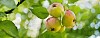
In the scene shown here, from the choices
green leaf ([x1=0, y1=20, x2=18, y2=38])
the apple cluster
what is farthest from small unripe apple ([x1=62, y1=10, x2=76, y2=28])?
green leaf ([x1=0, y1=20, x2=18, y2=38])

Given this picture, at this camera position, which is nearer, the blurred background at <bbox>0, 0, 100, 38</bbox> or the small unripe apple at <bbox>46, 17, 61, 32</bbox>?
the small unripe apple at <bbox>46, 17, 61, 32</bbox>

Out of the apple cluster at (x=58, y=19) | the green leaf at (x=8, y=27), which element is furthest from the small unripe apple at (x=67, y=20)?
the green leaf at (x=8, y=27)

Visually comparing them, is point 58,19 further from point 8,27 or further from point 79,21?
point 79,21

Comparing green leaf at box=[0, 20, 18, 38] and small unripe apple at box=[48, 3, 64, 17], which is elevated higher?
small unripe apple at box=[48, 3, 64, 17]

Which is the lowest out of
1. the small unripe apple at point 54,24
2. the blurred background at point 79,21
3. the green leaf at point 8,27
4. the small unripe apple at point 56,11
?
A: the blurred background at point 79,21

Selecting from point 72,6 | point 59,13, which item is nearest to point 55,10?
point 59,13

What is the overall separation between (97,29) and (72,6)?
2.96 feet

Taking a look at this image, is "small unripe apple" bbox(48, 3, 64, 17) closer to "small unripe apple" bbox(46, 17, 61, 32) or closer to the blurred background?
"small unripe apple" bbox(46, 17, 61, 32)

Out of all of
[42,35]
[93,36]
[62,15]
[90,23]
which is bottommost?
[93,36]

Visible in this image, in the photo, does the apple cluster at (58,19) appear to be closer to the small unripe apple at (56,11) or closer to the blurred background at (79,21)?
the small unripe apple at (56,11)

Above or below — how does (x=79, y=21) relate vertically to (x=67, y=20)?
below

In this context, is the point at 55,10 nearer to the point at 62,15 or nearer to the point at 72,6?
the point at 62,15

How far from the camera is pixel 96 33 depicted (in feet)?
5.70

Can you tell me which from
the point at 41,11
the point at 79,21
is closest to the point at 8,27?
the point at 41,11
